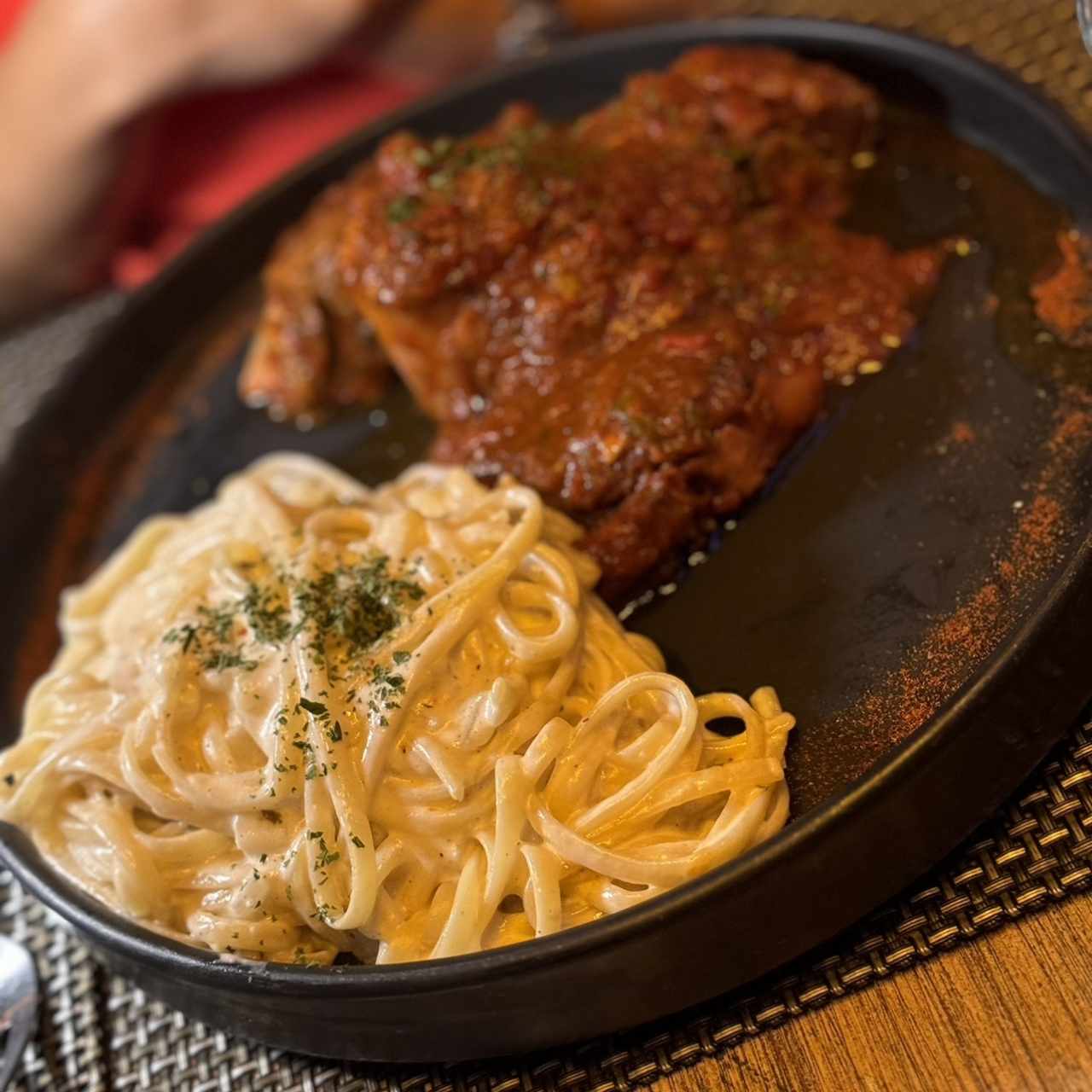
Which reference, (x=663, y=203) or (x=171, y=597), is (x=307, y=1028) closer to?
(x=171, y=597)

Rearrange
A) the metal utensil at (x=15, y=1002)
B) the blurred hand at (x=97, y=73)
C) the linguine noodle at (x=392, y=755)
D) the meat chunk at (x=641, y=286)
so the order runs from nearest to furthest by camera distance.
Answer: the linguine noodle at (x=392, y=755) → the metal utensil at (x=15, y=1002) → the meat chunk at (x=641, y=286) → the blurred hand at (x=97, y=73)

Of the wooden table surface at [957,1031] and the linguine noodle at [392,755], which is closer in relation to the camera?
the wooden table surface at [957,1031]

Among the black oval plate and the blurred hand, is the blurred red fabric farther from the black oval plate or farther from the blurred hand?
the black oval plate

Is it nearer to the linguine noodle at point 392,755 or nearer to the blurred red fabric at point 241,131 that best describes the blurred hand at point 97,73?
the blurred red fabric at point 241,131

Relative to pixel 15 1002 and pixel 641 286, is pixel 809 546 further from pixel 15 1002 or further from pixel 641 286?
pixel 15 1002

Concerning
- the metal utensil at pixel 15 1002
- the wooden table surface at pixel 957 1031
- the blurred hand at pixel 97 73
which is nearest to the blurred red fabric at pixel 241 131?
the blurred hand at pixel 97 73

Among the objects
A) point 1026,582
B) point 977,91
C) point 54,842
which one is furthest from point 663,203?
point 54,842

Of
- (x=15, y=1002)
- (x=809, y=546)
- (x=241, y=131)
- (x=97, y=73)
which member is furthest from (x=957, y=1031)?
(x=97, y=73)
